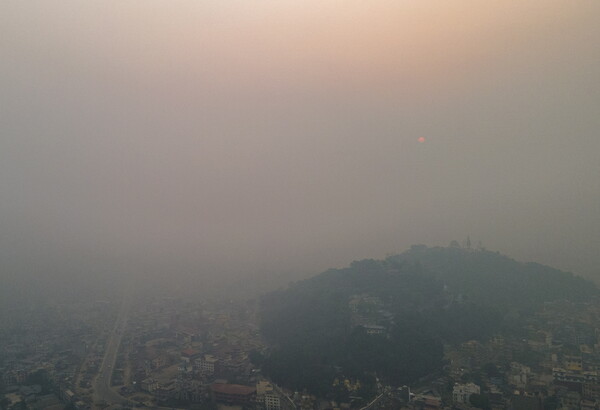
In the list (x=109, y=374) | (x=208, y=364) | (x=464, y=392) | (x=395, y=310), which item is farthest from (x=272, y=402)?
(x=395, y=310)

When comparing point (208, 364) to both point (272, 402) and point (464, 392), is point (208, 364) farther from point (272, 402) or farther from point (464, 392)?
point (464, 392)

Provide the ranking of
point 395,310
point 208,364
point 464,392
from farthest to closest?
point 395,310
point 208,364
point 464,392

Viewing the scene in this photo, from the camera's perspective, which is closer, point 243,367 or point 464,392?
point 464,392

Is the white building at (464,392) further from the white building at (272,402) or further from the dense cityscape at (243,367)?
the white building at (272,402)

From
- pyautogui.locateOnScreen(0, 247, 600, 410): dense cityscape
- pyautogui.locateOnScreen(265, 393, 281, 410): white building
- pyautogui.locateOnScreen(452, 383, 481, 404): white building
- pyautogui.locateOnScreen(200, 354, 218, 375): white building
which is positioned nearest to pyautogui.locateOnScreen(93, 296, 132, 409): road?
pyautogui.locateOnScreen(0, 247, 600, 410): dense cityscape

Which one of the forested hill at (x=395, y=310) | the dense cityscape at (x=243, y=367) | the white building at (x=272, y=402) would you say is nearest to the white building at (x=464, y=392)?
the dense cityscape at (x=243, y=367)

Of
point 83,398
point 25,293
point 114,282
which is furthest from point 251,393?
point 114,282

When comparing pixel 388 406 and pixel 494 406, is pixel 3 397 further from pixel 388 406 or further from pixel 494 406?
pixel 494 406
